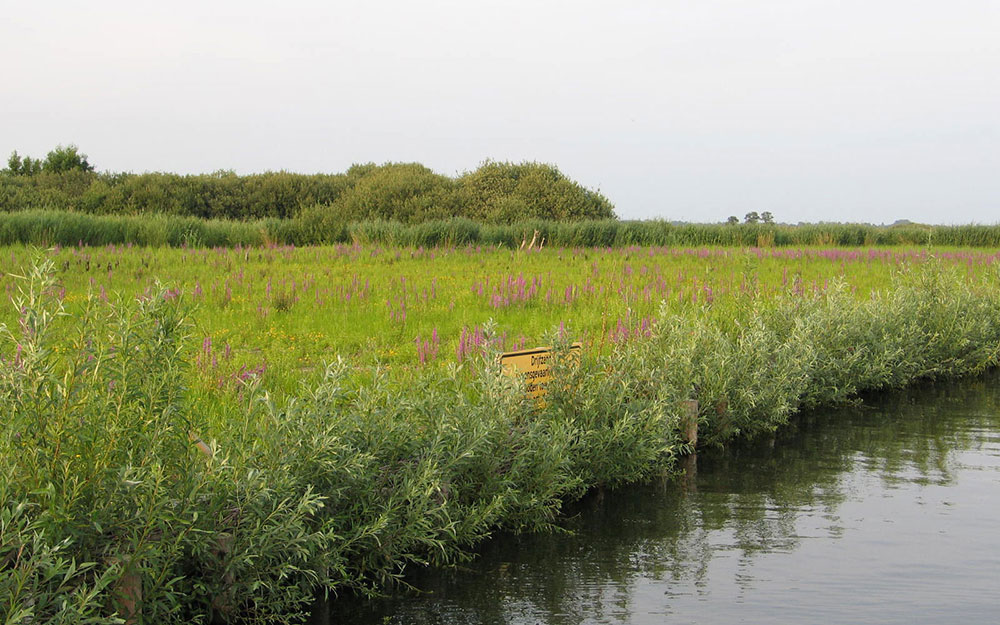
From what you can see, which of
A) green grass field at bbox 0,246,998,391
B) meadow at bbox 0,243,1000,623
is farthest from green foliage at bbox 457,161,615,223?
meadow at bbox 0,243,1000,623

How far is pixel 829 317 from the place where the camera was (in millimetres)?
13062

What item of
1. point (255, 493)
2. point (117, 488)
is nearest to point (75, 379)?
point (117, 488)

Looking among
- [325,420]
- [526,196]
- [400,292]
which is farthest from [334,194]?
[325,420]

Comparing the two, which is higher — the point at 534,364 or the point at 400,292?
the point at 400,292

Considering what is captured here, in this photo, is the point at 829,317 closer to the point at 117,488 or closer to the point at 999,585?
the point at 999,585

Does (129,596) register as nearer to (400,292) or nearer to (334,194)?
(400,292)

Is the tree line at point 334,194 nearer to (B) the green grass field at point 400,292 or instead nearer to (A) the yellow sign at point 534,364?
(B) the green grass field at point 400,292

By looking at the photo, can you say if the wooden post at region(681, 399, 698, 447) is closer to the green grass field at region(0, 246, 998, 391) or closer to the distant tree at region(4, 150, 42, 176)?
the green grass field at region(0, 246, 998, 391)

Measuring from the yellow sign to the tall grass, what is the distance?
13843 millimetres

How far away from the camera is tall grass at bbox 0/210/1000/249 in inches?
976

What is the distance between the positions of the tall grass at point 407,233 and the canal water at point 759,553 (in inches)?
474

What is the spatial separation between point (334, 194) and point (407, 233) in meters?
30.0

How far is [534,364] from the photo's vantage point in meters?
8.52

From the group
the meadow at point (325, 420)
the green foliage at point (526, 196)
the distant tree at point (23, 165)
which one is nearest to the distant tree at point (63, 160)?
the distant tree at point (23, 165)
